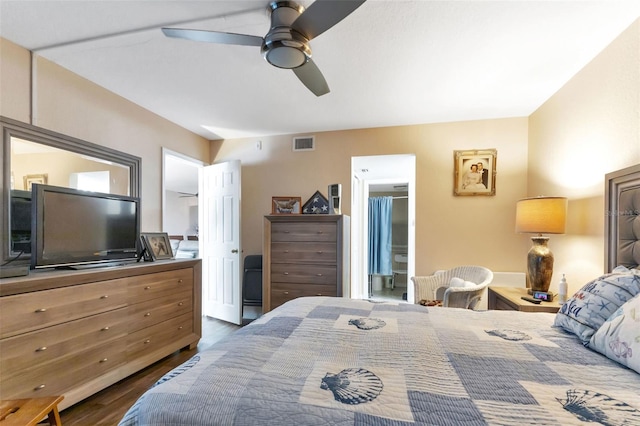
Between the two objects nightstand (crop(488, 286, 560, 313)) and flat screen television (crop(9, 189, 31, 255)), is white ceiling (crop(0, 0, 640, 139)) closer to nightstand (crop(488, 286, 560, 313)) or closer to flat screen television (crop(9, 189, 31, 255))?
flat screen television (crop(9, 189, 31, 255))

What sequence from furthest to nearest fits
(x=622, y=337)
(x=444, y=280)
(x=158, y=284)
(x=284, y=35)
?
(x=444, y=280), (x=158, y=284), (x=284, y=35), (x=622, y=337)

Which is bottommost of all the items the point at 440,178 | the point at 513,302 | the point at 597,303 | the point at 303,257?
the point at 513,302

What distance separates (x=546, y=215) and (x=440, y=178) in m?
1.32

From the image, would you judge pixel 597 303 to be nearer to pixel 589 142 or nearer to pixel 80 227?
pixel 589 142

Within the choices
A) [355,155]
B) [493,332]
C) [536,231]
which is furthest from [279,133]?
[493,332]

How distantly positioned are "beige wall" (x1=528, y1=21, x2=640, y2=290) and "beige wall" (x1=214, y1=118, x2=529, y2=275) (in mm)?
467

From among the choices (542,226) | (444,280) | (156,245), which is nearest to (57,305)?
(156,245)

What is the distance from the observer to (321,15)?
4.30 ft

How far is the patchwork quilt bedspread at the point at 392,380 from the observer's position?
0.70 metres

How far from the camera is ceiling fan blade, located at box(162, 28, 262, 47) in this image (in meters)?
1.46

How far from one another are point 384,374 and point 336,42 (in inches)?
75.1

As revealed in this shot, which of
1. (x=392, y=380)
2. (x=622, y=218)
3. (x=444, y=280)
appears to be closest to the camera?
(x=392, y=380)

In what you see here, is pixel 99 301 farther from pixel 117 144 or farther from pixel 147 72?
pixel 147 72

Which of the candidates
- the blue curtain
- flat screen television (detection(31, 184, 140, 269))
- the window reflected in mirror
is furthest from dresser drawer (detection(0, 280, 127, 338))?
the blue curtain
